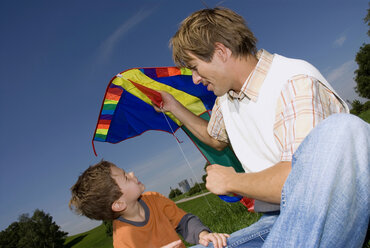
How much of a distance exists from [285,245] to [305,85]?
1.01 m

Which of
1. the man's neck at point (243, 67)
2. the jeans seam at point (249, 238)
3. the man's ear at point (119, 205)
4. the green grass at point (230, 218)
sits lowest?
the green grass at point (230, 218)

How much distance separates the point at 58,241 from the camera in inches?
1893

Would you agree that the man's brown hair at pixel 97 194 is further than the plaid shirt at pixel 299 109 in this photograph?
Yes

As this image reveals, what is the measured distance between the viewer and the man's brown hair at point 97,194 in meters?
2.90

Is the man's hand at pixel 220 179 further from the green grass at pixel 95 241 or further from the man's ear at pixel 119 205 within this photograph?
the green grass at pixel 95 241

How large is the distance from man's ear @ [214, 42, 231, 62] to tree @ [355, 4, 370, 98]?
110 ft

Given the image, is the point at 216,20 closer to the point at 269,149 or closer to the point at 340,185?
the point at 269,149

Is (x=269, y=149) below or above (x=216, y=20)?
below

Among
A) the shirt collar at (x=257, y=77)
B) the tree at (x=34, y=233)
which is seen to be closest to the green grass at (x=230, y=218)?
the shirt collar at (x=257, y=77)

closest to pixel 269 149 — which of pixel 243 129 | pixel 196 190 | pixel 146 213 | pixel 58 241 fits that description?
pixel 243 129

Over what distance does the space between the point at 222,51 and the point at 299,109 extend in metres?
0.96

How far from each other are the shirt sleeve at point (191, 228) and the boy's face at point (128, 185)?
0.53 m

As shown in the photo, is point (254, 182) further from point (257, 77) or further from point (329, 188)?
point (257, 77)

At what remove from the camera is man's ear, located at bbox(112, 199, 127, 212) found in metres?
2.87
